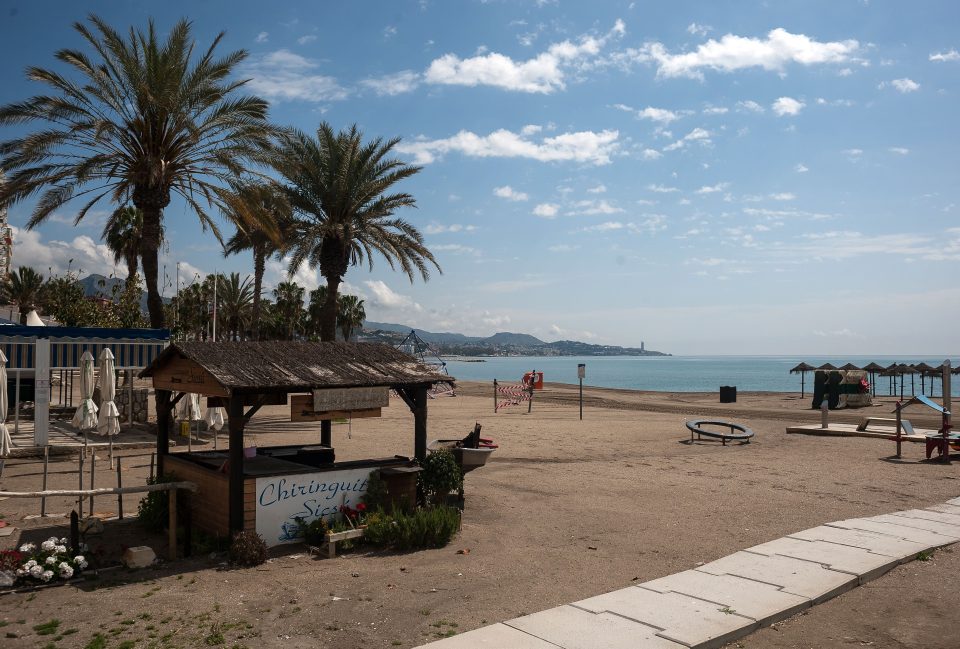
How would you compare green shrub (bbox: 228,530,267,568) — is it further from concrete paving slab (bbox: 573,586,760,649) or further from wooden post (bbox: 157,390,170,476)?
concrete paving slab (bbox: 573,586,760,649)

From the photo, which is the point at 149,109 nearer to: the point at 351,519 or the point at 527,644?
the point at 351,519

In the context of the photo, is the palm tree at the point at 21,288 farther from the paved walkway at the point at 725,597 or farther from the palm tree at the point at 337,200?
the paved walkway at the point at 725,597

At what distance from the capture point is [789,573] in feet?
31.2

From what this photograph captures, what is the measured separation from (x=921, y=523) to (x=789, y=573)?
4.85 metres

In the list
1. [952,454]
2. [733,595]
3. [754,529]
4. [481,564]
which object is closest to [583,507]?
[754,529]

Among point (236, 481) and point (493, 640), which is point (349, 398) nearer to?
point (236, 481)

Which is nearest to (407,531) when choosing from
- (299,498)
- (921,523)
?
(299,498)

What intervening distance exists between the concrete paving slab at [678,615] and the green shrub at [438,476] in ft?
13.9

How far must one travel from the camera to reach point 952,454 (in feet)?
70.3

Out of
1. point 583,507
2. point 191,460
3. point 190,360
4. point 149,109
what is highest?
point 149,109

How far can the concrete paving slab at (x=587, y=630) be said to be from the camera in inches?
276

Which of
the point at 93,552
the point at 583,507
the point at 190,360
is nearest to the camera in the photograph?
the point at 93,552

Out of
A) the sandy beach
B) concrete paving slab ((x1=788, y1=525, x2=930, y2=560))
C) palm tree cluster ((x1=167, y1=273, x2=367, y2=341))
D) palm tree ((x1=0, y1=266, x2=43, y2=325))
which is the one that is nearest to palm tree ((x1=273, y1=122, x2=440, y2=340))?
the sandy beach

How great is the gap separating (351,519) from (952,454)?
1897 centimetres
